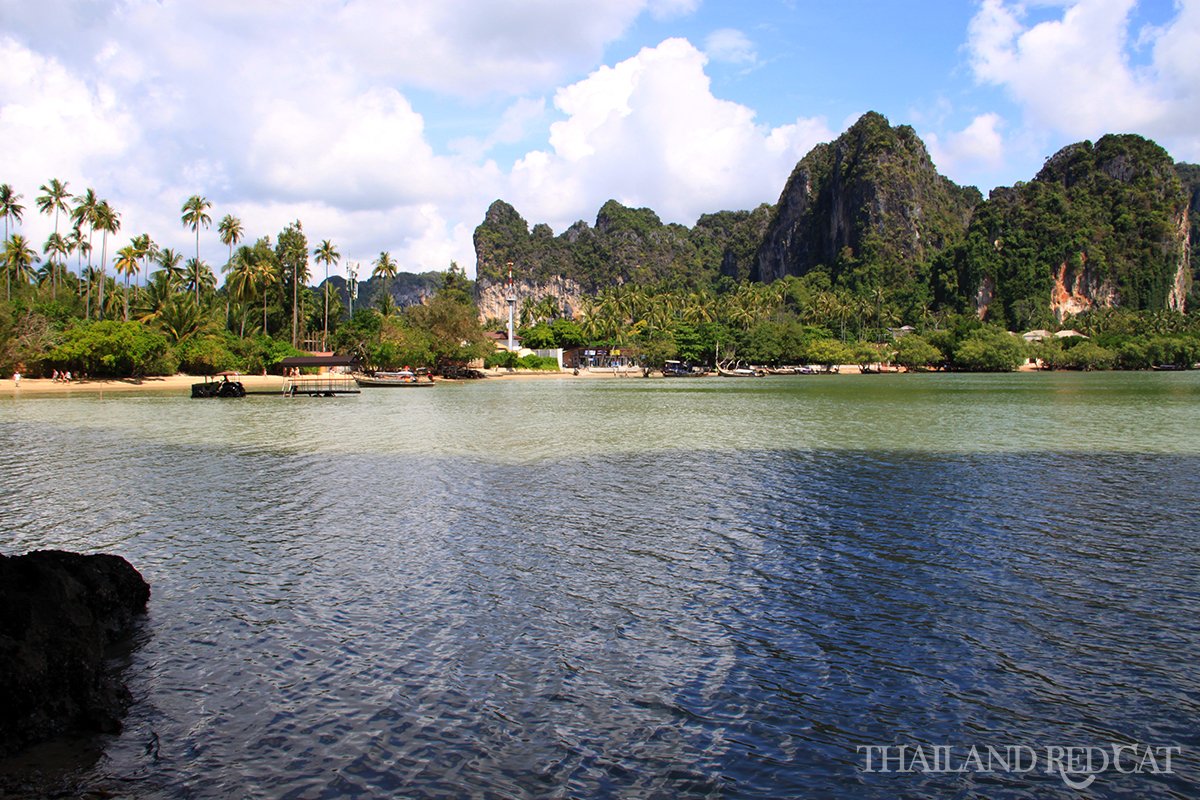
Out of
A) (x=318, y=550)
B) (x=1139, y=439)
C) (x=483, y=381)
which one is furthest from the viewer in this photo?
(x=483, y=381)

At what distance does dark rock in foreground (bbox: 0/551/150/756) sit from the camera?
664 cm

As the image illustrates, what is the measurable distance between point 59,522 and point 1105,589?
699 inches

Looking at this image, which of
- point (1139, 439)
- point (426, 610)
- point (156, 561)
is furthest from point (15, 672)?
point (1139, 439)

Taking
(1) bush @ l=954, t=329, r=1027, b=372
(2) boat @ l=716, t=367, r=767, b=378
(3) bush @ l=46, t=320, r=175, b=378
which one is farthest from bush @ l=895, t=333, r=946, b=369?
(3) bush @ l=46, t=320, r=175, b=378

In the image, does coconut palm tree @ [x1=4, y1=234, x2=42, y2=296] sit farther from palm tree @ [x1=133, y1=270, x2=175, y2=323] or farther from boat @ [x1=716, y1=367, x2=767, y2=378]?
boat @ [x1=716, y1=367, x2=767, y2=378]

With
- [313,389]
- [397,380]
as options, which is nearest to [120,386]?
[313,389]

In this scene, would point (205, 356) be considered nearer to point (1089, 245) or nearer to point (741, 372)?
point (741, 372)

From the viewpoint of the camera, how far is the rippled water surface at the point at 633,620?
21.3 feet

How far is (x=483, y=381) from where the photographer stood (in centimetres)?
9781

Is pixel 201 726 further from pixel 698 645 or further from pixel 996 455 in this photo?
pixel 996 455

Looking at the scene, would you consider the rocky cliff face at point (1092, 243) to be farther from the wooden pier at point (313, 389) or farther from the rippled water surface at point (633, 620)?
the rippled water surface at point (633, 620)

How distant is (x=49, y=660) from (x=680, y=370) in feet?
407

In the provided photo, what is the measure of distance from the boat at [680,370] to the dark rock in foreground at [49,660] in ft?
386

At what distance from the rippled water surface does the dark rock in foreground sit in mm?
401
